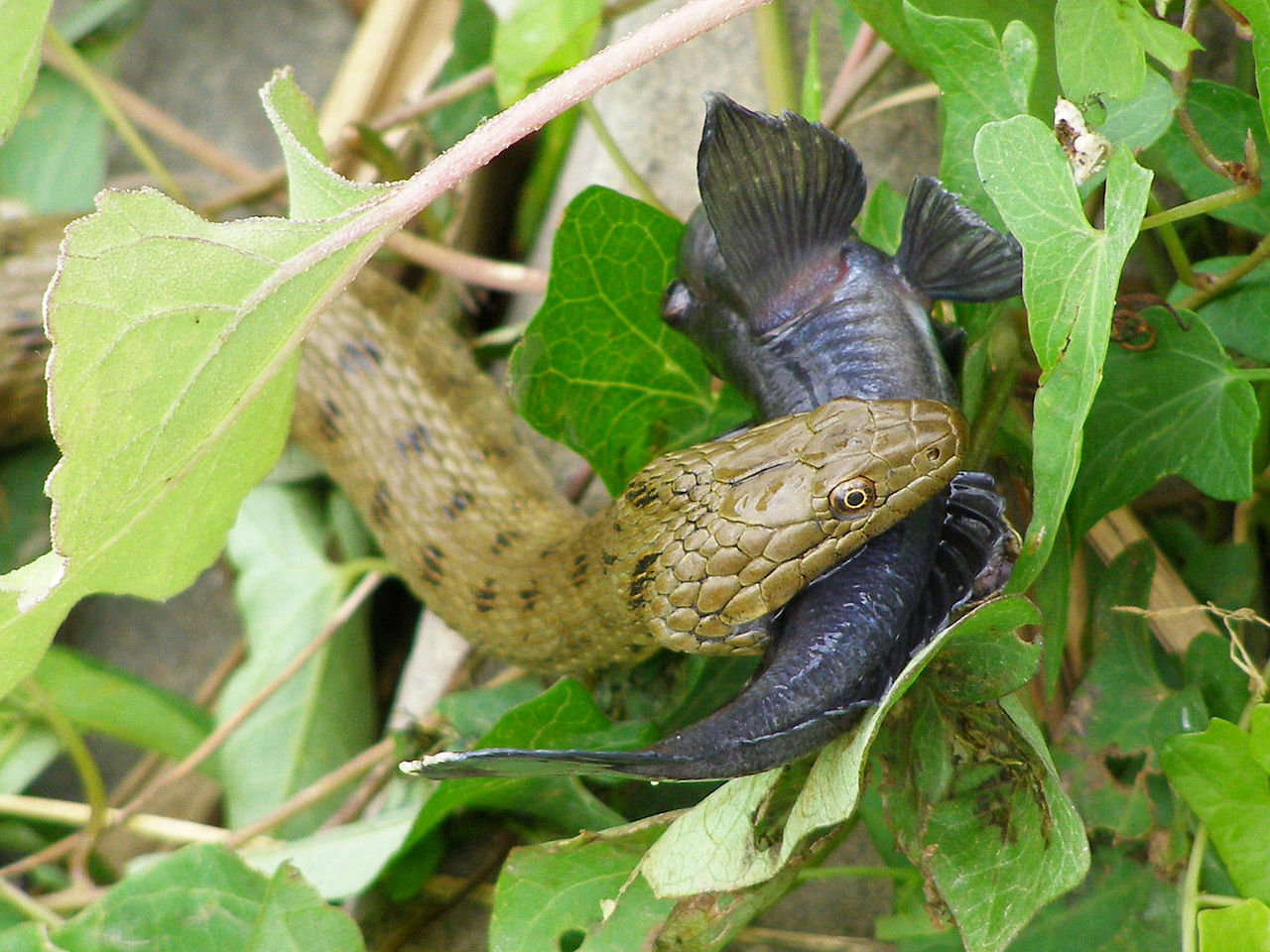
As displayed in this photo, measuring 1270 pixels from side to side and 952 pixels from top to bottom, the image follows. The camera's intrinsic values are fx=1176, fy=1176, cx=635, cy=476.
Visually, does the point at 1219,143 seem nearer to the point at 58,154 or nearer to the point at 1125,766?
the point at 1125,766

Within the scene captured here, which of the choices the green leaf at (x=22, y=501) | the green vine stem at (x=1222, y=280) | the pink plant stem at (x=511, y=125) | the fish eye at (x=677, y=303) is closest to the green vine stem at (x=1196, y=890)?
the green vine stem at (x=1222, y=280)

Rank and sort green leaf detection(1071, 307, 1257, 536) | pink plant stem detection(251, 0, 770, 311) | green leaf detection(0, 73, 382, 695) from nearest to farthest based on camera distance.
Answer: green leaf detection(0, 73, 382, 695)
pink plant stem detection(251, 0, 770, 311)
green leaf detection(1071, 307, 1257, 536)

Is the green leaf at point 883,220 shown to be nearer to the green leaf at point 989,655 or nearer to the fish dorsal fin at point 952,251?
the fish dorsal fin at point 952,251

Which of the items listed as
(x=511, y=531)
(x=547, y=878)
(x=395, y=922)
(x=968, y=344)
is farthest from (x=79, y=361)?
(x=395, y=922)

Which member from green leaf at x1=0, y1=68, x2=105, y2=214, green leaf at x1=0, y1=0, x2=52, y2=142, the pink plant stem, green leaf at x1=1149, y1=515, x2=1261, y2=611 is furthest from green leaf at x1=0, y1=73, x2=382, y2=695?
green leaf at x1=0, y1=68, x2=105, y2=214

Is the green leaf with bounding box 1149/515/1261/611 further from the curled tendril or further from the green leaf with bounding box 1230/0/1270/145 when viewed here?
the green leaf with bounding box 1230/0/1270/145

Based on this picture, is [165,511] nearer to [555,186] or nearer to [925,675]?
[925,675]

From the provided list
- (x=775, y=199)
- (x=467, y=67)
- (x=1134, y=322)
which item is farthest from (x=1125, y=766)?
(x=467, y=67)
